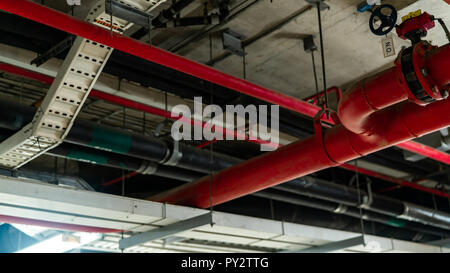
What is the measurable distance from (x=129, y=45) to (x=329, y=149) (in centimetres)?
134

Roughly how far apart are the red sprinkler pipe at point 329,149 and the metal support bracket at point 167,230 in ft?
0.78

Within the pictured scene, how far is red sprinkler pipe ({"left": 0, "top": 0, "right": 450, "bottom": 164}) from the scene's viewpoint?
224cm

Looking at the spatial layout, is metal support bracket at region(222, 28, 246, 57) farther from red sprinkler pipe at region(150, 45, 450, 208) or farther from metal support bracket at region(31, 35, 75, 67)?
metal support bracket at region(31, 35, 75, 67)

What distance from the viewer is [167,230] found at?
4074 millimetres

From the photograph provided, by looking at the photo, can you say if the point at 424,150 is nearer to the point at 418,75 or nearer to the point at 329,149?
the point at 329,149

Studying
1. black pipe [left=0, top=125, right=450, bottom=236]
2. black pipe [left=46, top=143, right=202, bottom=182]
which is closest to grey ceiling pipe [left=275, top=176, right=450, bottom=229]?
black pipe [left=0, top=125, right=450, bottom=236]

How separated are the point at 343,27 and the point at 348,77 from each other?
0.76 metres

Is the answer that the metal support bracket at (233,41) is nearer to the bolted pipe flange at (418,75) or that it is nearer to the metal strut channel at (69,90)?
the metal strut channel at (69,90)

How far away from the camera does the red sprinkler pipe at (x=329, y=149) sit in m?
2.66

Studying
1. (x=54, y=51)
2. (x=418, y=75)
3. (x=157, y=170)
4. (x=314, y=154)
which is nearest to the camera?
(x=418, y=75)

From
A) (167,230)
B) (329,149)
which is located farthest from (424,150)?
(167,230)

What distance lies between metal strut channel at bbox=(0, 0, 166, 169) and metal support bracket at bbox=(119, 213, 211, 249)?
1255 millimetres

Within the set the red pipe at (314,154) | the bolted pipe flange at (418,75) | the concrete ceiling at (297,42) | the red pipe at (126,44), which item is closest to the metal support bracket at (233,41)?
the concrete ceiling at (297,42)

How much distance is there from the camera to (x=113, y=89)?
3.80 meters
